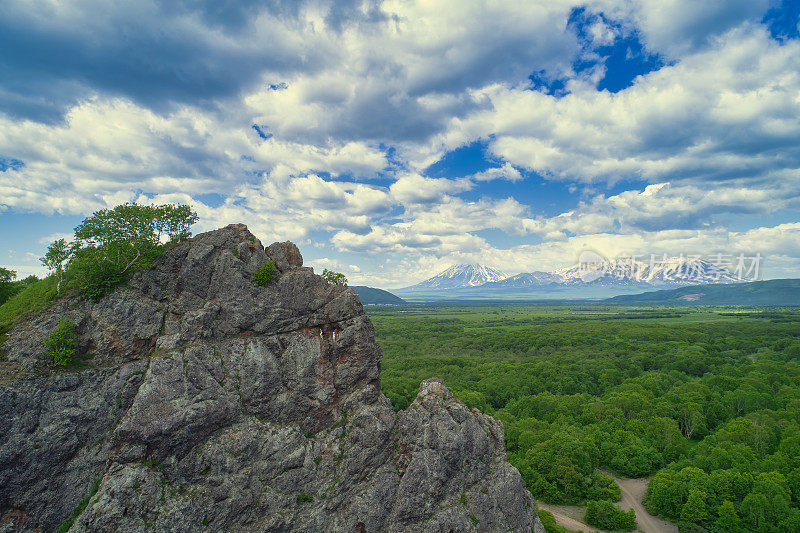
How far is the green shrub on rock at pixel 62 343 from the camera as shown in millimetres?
26781

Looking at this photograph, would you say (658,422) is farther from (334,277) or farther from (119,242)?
(119,242)

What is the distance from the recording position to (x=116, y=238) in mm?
32469

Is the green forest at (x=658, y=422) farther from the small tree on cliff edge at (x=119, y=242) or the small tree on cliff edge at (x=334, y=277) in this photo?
the small tree on cliff edge at (x=119, y=242)

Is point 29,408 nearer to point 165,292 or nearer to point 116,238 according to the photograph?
point 165,292

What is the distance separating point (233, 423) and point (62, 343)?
1438 centimetres

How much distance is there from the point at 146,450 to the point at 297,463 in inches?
430

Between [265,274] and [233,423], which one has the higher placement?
[265,274]

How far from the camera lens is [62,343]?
89.8ft

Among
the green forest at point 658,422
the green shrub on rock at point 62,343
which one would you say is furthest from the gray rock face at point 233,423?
the green forest at point 658,422

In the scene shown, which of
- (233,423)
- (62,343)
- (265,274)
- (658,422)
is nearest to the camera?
(62,343)

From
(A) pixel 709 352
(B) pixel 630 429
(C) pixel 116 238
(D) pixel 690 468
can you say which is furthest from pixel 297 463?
(A) pixel 709 352

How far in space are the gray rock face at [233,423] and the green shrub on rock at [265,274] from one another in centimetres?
68

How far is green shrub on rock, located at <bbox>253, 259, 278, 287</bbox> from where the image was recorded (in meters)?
33.2

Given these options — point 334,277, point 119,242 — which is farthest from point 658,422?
point 119,242
